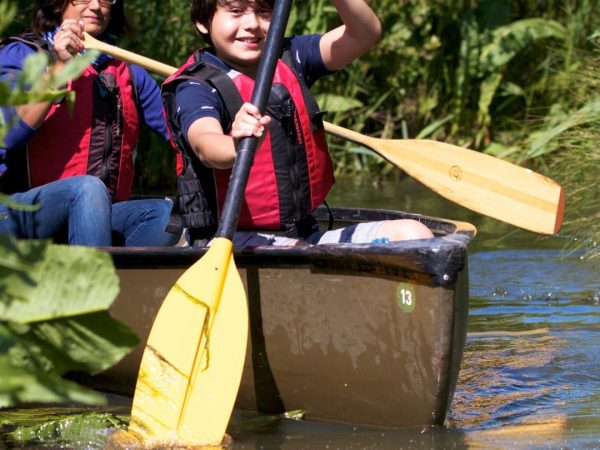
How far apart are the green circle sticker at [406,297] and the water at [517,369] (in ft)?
1.09

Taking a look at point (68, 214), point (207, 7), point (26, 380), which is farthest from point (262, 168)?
point (26, 380)

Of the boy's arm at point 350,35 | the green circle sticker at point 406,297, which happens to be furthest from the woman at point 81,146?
the green circle sticker at point 406,297

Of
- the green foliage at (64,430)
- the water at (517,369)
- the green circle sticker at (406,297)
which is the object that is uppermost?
the green circle sticker at (406,297)

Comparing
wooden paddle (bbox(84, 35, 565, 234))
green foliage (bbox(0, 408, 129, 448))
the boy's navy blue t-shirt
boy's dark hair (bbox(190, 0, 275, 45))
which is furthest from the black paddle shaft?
wooden paddle (bbox(84, 35, 565, 234))

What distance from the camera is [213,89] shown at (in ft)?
11.5

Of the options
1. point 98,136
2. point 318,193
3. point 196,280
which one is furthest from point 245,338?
point 98,136

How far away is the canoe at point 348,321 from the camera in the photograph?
2.91 m

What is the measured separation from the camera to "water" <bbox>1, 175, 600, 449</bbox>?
119 inches

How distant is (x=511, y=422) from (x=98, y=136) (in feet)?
5.42

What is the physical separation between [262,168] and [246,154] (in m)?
0.41

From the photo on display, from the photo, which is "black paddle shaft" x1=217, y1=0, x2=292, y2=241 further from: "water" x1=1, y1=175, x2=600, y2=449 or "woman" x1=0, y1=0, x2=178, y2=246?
"woman" x1=0, y1=0, x2=178, y2=246

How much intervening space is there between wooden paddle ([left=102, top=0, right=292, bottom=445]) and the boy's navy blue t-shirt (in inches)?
11.2

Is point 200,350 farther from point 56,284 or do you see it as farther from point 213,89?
point 56,284

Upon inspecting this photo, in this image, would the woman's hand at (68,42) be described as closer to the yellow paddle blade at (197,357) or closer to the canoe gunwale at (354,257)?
the canoe gunwale at (354,257)
